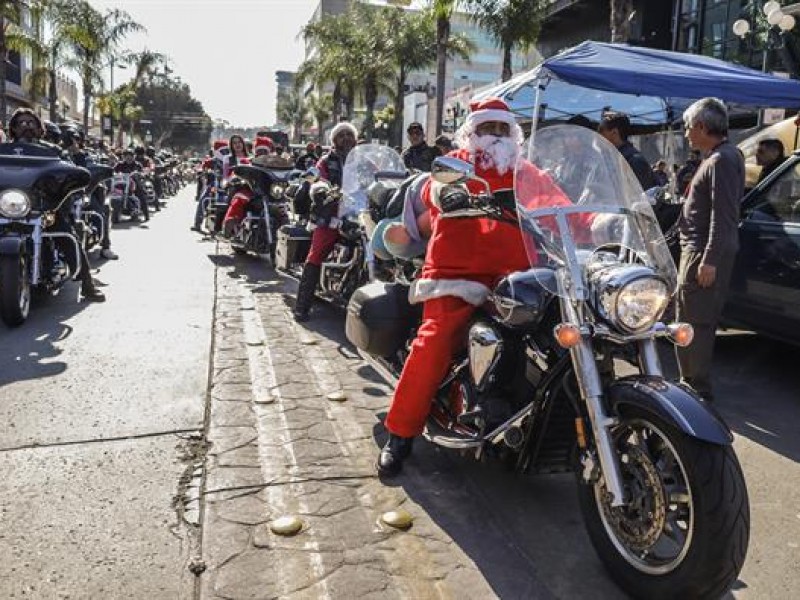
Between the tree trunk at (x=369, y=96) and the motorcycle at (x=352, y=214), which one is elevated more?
the tree trunk at (x=369, y=96)

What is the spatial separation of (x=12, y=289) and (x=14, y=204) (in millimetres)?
715

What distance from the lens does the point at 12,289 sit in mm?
5605

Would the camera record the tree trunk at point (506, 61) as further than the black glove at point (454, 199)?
Yes

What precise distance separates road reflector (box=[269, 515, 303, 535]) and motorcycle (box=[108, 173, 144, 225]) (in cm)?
1302

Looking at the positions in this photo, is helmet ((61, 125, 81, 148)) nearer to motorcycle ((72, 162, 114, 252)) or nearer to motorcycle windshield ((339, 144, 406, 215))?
motorcycle ((72, 162, 114, 252))

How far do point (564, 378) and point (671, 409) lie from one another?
0.47 m

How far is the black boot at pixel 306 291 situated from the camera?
20.9 feet

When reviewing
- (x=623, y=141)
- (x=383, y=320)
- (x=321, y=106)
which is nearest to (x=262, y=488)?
(x=383, y=320)

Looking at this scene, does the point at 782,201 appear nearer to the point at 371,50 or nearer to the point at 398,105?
the point at 371,50

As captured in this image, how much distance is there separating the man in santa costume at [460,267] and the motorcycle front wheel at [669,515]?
87cm

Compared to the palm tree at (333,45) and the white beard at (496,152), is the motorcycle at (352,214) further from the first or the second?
the palm tree at (333,45)

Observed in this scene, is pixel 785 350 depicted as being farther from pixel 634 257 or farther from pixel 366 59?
pixel 366 59

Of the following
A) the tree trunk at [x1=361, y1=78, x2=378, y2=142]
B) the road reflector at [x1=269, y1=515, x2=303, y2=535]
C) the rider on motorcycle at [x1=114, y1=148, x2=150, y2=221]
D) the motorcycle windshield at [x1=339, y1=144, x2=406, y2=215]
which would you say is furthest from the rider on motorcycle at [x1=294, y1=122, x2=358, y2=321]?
the tree trunk at [x1=361, y1=78, x2=378, y2=142]

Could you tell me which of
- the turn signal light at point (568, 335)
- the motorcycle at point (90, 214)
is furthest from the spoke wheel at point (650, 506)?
the motorcycle at point (90, 214)
